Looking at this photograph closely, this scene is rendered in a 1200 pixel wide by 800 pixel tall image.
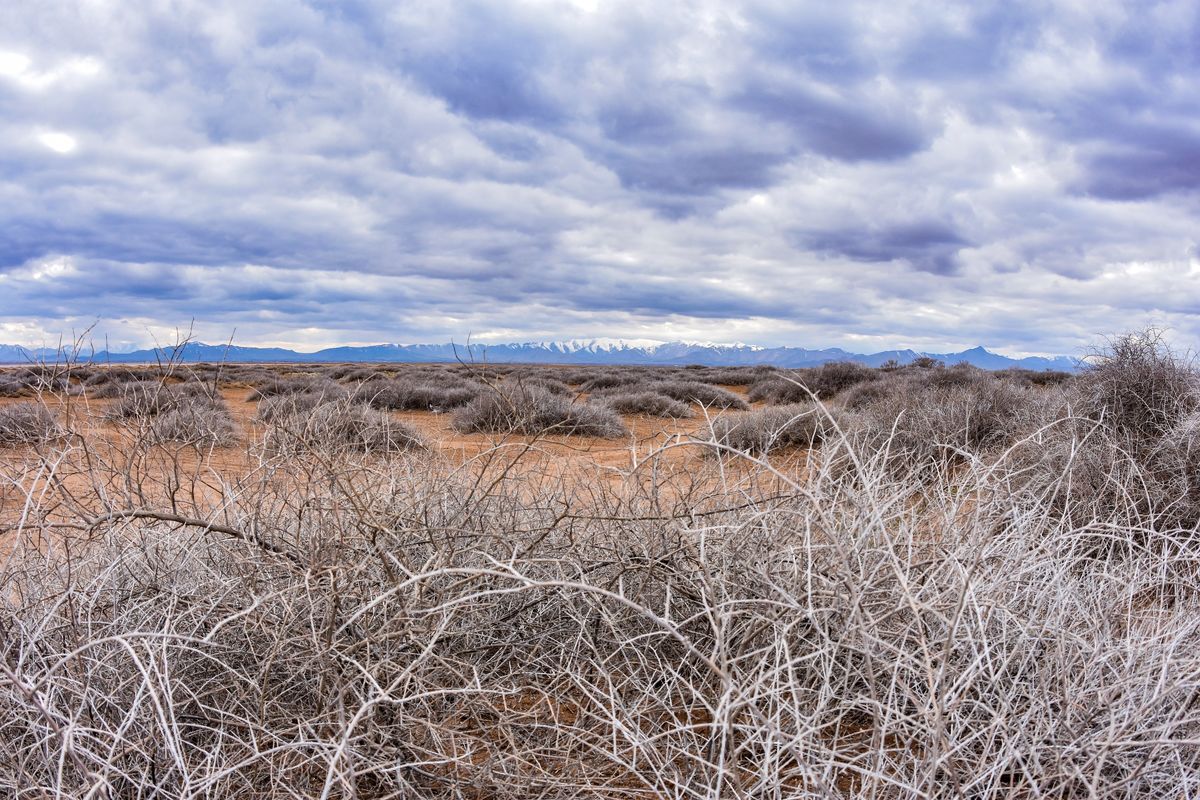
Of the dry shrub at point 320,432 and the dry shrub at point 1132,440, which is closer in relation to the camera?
the dry shrub at point 320,432

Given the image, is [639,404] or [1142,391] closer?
[1142,391]

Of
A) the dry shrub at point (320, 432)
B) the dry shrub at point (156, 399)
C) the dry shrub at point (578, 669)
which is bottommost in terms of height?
the dry shrub at point (578, 669)

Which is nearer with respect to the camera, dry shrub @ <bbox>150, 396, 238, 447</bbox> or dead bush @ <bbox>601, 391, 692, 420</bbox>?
dry shrub @ <bbox>150, 396, 238, 447</bbox>

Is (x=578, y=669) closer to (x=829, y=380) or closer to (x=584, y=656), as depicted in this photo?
(x=584, y=656)

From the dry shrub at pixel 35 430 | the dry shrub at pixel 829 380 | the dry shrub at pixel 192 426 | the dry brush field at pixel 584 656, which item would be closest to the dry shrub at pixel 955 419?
the dry brush field at pixel 584 656

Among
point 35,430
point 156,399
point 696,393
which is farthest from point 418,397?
point 156,399

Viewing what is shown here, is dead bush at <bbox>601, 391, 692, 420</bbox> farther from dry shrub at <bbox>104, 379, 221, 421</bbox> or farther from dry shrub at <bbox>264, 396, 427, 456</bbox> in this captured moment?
dry shrub at <bbox>104, 379, 221, 421</bbox>

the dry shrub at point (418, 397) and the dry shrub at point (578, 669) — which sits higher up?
the dry shrub at point (418, 397)

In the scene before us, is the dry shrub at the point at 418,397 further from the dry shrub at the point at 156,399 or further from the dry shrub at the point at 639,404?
the dry shrub at the point at 156,399

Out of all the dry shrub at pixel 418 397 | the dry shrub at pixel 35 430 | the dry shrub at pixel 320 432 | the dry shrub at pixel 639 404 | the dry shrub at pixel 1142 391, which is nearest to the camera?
the dry shrub at pixel 320 432

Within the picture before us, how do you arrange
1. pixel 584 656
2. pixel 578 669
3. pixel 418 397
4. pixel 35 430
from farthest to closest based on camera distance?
pixel 418 397
pixel 35 430
pixel 584 656
pixel 578 669

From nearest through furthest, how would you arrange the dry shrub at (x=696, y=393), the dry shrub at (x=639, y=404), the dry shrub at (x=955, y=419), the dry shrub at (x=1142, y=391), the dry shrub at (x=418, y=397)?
the dry shrub at (x=1142, y=391) < the dry shrub at (x=955, y=419) < the dry shrub at (x=639, y=404) < the dry shrub at (x=418, y=397) < the dry shrub at (x=696, y=393)

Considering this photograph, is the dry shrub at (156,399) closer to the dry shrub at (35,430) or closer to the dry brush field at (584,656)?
the dry brush field at (584,656)

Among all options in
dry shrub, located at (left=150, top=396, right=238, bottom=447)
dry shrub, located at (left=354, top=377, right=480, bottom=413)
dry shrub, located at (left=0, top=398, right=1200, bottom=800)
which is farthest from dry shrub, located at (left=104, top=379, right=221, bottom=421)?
dry shrub, located at (left=354, top=377, right=480, bottom=413)
